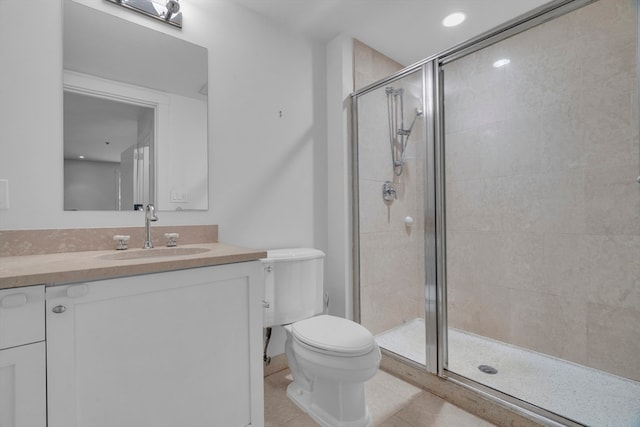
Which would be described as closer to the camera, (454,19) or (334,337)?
(334,337)

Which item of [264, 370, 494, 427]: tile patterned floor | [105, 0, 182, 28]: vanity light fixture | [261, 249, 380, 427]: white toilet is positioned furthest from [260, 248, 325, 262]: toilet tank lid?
[105, 0, 182, 28]: vanity light fixture

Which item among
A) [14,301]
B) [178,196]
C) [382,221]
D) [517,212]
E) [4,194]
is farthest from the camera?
[382,221]

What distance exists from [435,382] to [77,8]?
254cm

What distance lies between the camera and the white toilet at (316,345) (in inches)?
51.0

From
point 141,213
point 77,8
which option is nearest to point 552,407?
point 141,213

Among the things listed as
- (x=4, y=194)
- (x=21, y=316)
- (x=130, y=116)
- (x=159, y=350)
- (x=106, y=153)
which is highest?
(x=130, y=116)

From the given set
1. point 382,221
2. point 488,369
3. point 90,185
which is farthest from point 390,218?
point 90,185

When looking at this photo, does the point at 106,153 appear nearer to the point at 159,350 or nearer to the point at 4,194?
the point at 4,194

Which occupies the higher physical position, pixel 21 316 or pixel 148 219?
pixel 148 219

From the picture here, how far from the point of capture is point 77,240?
4.28 ft

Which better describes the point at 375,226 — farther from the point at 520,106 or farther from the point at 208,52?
the point at 208,52

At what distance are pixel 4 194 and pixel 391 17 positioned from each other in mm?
2180

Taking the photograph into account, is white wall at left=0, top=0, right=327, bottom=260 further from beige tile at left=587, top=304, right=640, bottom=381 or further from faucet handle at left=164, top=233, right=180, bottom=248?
beige tile at left=587, top=304, right=640, bottom=381

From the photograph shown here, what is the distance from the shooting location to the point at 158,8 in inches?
60.1
